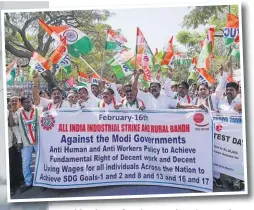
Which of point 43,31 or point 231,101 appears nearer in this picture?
point 43,31

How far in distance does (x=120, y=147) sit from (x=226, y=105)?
3.48 ft

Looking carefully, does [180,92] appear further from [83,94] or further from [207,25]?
[83,94]

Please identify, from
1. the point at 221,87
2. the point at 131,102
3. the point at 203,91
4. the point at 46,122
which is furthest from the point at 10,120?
the point at 221,87

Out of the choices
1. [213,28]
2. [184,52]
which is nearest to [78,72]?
[184,52]

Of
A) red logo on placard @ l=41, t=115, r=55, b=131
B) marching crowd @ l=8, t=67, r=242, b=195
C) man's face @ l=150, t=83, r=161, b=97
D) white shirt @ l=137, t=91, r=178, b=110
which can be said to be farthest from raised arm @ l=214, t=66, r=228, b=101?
red logo on placard @ l=41, t=115, r=55, b=131

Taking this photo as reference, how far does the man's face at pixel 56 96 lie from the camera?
16.3ft

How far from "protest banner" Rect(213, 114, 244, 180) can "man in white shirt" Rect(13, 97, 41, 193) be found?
1668 mm

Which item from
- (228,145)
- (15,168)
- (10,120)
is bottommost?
(15,168)

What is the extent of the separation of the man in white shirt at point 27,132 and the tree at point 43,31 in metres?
0.30

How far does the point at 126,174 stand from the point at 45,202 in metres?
0.81

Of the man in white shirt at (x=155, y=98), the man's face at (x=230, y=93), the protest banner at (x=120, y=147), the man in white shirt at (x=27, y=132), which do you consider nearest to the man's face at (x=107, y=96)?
the protest banner at (x=120, y=147)

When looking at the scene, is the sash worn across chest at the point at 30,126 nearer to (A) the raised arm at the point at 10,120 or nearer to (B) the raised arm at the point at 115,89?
(A) the raised arm at the point at 10,120

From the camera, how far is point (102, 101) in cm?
502

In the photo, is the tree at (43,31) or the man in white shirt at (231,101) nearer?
the tree at (43,31)
